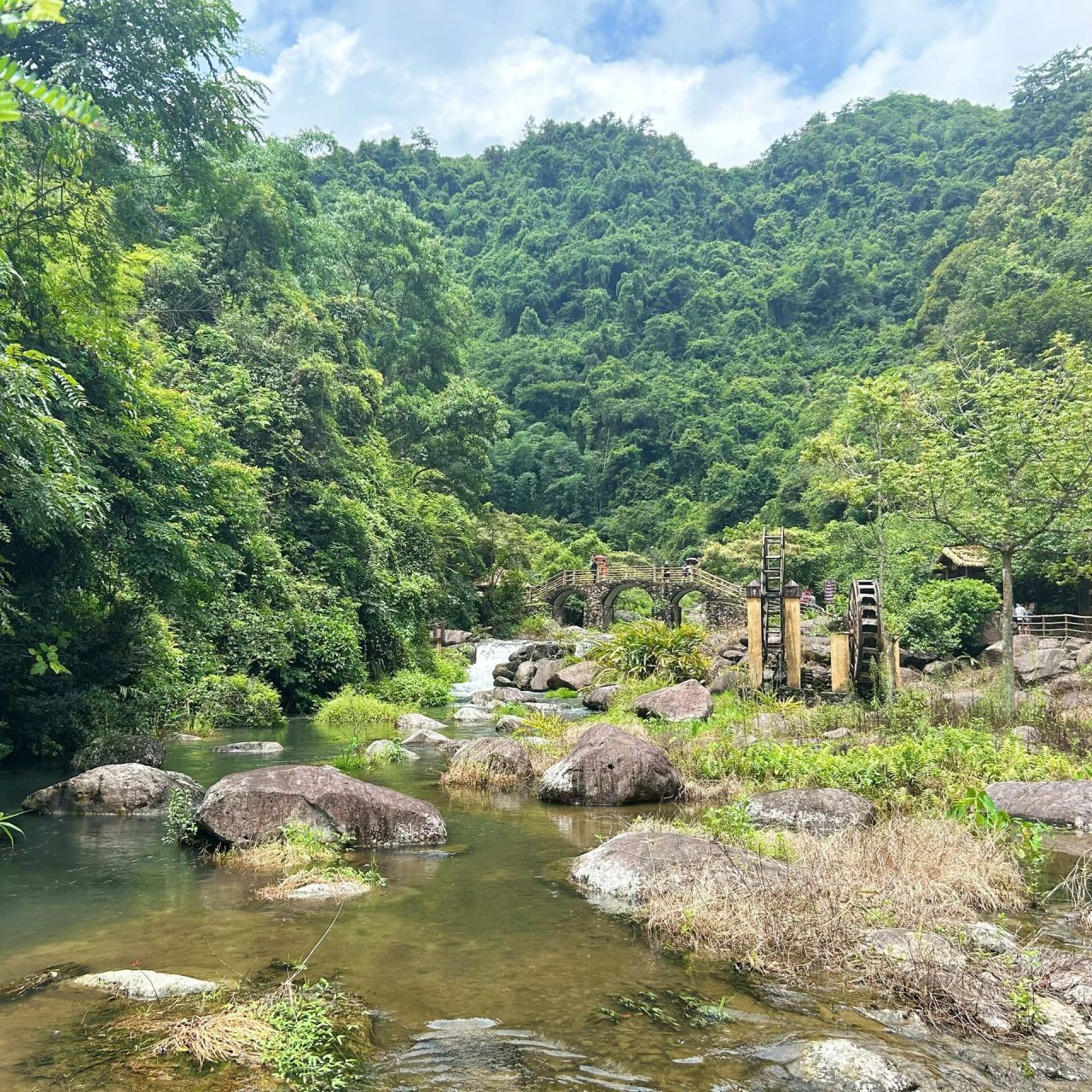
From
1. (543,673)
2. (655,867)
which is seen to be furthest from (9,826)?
(543,673)

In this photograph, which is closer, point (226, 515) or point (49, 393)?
point (49, 393)

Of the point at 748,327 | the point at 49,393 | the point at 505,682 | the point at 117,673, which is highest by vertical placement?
the point at 748,327

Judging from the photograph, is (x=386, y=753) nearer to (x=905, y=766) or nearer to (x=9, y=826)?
(x=905, y=766)

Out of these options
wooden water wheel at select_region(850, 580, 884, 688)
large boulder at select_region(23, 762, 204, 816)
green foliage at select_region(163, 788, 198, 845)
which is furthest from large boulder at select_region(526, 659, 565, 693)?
green foliage at select_region(163, 788, 198, 845)

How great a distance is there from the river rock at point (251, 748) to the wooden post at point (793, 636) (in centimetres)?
1114

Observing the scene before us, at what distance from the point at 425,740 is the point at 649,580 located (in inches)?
1124

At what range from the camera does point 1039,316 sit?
43188 millimetres

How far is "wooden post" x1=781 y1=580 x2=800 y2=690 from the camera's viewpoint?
18.6 metres

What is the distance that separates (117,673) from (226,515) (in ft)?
15.3

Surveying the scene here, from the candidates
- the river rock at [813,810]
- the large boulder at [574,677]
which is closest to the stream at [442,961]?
the river rock at [813,810]

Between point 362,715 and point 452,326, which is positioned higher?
point 452,326

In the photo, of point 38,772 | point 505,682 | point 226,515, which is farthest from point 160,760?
point 505,682

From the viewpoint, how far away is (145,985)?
4.97 m

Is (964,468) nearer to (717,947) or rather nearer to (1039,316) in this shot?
(717,947)
